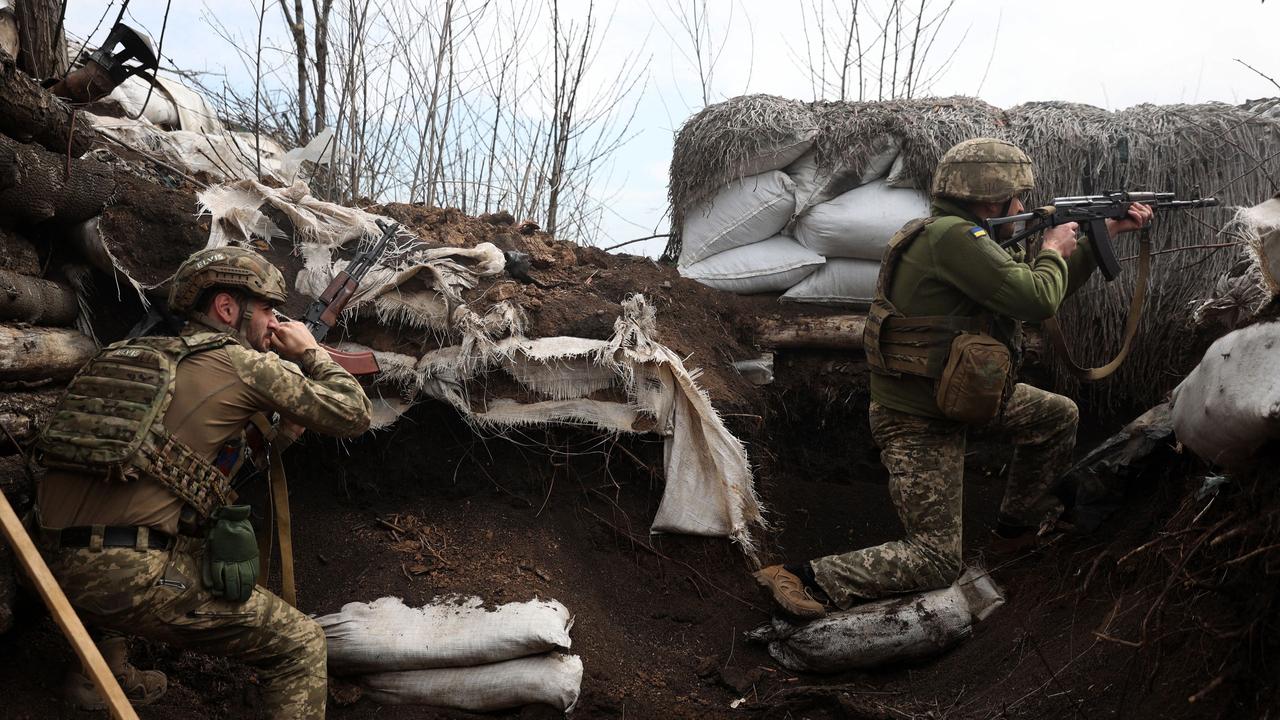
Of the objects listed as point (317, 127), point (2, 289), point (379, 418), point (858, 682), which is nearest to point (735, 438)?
point (858, 682)

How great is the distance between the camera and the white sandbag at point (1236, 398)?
237cm

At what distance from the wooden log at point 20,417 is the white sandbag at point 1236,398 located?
3.49 metres

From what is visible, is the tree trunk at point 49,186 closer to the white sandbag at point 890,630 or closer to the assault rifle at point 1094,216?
the white sandbag at point 890,630

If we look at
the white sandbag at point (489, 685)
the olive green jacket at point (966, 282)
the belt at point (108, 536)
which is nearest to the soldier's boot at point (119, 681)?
the belt at point (108, 536)

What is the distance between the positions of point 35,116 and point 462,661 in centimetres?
234

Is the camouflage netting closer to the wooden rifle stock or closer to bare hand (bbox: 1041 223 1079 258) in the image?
bare hand (bbox: 1041 223 1079 258)

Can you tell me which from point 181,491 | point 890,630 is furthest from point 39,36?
point 890,630

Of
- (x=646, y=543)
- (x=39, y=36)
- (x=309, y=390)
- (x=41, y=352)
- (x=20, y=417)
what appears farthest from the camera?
(x=646, y=543)

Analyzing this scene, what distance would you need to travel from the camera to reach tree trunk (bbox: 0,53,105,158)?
9.78 ft

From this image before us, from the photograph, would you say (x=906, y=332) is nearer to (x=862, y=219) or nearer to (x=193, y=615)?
(x=862, y=219)

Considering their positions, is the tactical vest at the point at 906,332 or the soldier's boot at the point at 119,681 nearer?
the soldier's boot at the point at 119,681

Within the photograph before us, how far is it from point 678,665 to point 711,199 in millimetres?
2484

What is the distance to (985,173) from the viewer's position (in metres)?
Answer: 3.47

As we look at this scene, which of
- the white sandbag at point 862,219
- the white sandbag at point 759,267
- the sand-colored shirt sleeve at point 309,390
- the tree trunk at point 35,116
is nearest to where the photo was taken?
the sand-colored shirt sleeve at point 309,390
